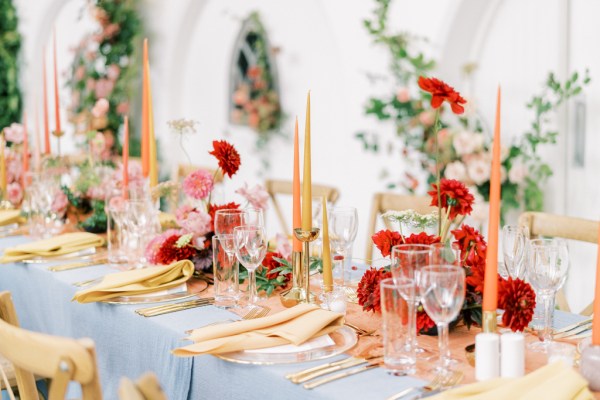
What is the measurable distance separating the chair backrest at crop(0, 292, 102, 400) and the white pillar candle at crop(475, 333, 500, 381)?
649mm

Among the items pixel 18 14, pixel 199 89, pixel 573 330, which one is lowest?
pixel 573 330

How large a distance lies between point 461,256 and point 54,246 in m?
1.41

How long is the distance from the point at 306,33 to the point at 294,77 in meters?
0.29

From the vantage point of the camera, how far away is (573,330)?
180 cm

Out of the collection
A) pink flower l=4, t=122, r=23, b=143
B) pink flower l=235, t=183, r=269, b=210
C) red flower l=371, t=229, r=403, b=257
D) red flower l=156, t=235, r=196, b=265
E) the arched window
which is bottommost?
red flower l=156, t=235, r=196, b=265

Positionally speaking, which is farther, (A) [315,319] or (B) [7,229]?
(B) [7,229]

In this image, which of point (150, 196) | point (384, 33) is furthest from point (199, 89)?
point (150, 196)

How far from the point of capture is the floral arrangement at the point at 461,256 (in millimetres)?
1548

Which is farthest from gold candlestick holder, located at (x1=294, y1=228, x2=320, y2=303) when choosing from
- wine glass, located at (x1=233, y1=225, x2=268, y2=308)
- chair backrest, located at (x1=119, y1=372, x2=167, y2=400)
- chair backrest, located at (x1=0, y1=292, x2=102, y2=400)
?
chair backrest, located at (x1=119, y1=372, x2=167, y2=400)

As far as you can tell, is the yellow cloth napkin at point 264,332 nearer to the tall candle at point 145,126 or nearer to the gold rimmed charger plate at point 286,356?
the gold rimmed charger plate at point 286,356

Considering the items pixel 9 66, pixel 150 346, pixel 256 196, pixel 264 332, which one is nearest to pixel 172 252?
pixel 256 196

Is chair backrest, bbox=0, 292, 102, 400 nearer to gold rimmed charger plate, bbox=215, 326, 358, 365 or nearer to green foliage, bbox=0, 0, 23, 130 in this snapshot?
gold rimmed charger plate, bbox=215, 326, 358, 365

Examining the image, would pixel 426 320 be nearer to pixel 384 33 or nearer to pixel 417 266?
pixel 417 266

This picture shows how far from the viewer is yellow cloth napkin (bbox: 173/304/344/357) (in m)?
1.63
